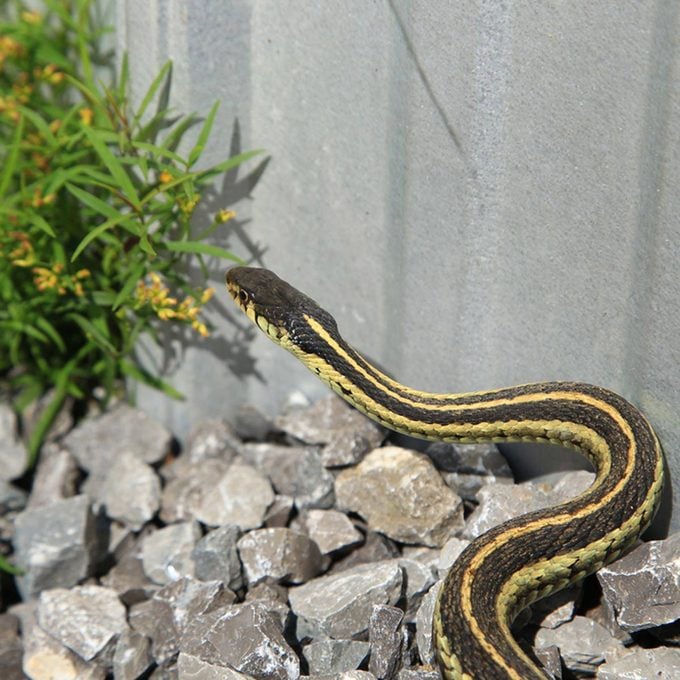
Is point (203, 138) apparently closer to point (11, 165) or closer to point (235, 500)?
point (11, 165)

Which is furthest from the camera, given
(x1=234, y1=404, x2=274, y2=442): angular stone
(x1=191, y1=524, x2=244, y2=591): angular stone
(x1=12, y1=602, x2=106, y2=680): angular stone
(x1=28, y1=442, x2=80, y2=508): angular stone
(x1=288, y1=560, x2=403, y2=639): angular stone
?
(x1=234, y1=404, x2=274, y2=442): angular stone

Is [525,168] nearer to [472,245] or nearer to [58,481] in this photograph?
[472,245]

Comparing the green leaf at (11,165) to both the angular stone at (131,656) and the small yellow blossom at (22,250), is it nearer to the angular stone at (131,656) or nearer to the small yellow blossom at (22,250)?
the small yellow blossom at (22,250)

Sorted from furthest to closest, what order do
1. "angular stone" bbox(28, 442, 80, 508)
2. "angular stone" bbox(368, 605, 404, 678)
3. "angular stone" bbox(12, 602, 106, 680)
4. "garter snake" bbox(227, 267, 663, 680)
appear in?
"angular stone" bbox(28, 442, 80, 508) → "angular stone" bbox(12, 602, 106, 680) → "angular stone" bbox(368, 605, 404, 678) → "garter snake" bbox(227, 267, 663, 680)

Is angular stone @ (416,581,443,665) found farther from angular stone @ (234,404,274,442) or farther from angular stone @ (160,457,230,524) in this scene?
angular stone @ (234,404,274,442)

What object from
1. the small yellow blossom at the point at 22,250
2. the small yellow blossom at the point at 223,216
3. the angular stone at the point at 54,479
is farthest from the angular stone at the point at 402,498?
the small yellow blossom at the point at 22,250

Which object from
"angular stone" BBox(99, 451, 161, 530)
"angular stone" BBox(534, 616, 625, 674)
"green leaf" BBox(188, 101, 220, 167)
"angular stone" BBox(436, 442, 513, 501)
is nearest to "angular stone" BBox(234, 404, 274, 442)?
"angular stone" BBox(99, 451, 161, 530)

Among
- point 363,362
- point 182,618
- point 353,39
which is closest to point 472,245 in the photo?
point 363,362
